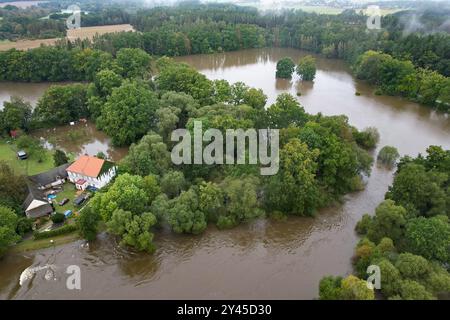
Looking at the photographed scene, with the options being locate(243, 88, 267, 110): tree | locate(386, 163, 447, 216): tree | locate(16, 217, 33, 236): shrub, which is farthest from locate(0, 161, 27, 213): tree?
locate(386, 163, 447, 216): tree

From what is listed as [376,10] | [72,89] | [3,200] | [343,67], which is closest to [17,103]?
[72,89]

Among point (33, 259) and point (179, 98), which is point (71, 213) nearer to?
point (33, 259)

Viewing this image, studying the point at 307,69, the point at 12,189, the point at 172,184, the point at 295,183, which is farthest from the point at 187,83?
the point at 307,69

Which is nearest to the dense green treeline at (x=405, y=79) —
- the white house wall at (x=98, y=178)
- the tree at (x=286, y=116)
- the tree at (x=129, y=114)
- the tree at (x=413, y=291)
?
the tree at (x=286, y=116)

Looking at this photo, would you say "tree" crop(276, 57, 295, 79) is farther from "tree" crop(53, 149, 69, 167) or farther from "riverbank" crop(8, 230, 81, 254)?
"riverbank" crop(8, 230, 81, 254)

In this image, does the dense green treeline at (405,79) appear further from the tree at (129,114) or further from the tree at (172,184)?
the tree at (172,184)

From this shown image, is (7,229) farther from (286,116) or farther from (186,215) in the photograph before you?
(286,116)
